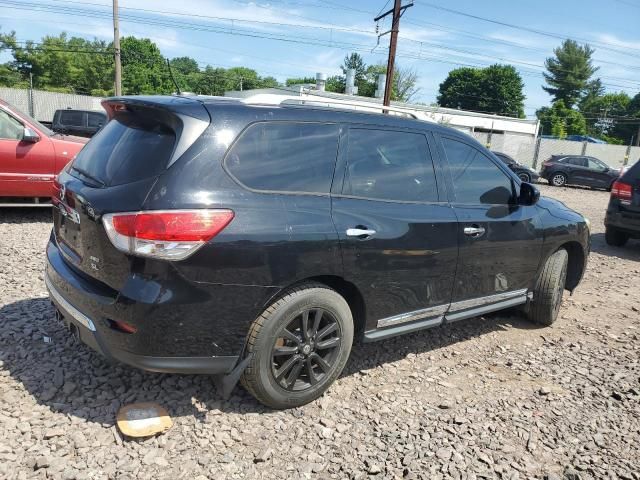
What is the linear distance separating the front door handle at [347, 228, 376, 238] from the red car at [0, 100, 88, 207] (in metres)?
5.77

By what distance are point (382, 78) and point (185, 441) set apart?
49.7 m

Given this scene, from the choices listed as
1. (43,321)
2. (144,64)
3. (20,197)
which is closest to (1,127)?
(20,197)

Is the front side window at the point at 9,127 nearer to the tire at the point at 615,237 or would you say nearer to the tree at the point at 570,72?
the tire at the point at 615,237

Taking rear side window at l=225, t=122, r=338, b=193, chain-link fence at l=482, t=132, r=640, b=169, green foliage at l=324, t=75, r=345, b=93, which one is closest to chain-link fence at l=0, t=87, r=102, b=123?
chain-link fence at l=482, t=132, r=640, b=169

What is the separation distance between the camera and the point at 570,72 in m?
85.5

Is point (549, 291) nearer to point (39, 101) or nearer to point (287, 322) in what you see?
point (287, 322)

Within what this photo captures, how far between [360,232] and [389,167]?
2.03ft

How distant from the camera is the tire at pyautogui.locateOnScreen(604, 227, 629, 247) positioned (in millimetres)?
8834

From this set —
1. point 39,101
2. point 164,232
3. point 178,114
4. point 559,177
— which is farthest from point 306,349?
point 39,101

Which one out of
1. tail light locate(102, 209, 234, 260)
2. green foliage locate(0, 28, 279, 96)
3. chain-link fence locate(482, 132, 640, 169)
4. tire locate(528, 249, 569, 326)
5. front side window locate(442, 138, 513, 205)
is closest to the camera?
tail light locate(102, 209, 234, 260)

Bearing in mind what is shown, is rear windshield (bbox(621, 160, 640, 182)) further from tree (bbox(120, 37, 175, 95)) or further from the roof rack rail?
tree (bbox(120, 37, 175, 95))

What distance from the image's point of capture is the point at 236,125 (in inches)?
108

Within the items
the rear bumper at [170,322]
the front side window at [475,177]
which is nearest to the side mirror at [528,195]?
the front side window at [475,177]

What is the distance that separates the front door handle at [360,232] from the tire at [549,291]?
2.30 m
